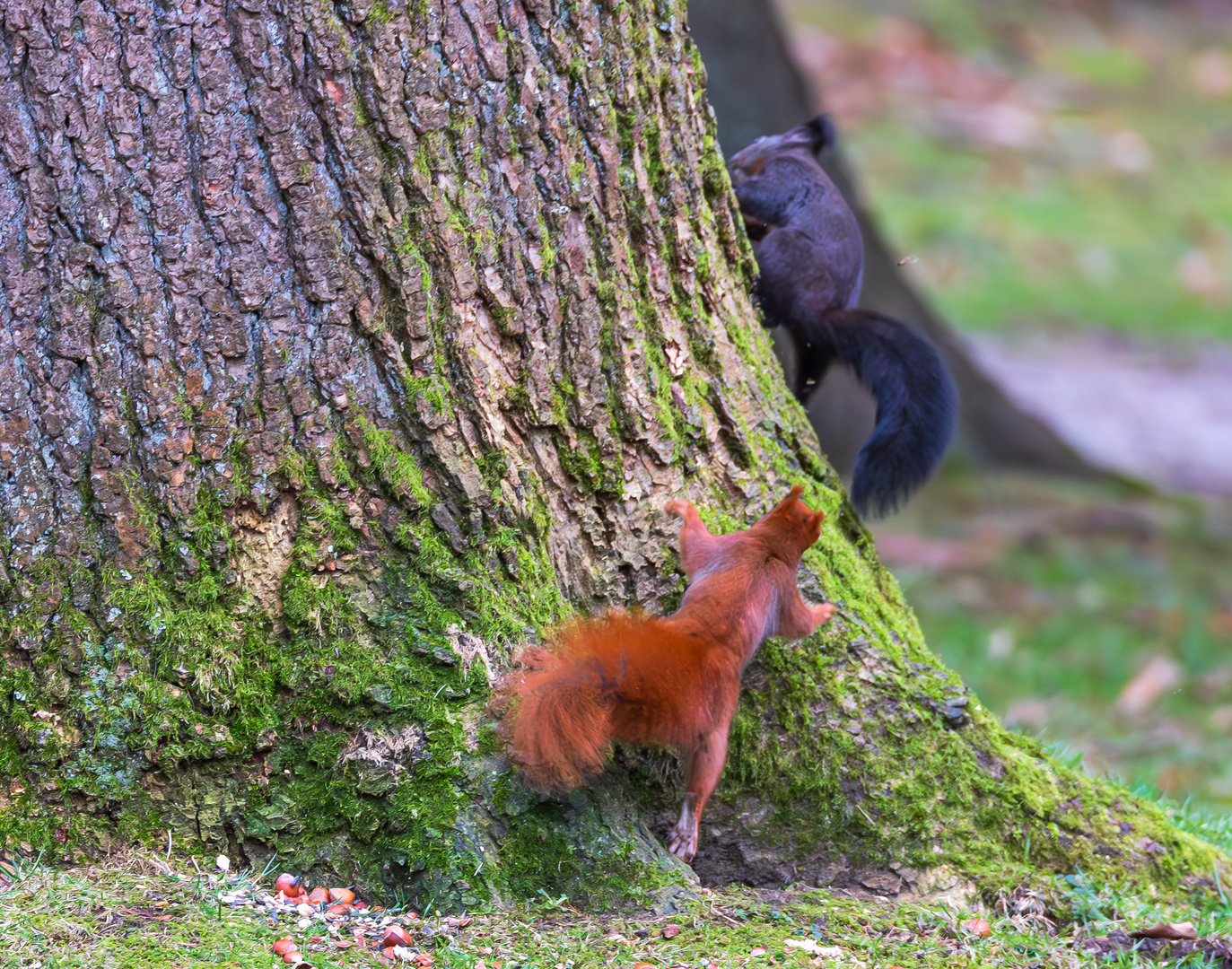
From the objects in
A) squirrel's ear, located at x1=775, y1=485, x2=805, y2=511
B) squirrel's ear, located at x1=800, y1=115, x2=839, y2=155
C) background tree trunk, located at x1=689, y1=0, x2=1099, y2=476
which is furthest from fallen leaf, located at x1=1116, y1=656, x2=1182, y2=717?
squirrel's ear, located at x1=775, y1=485, x2=805, y2=511

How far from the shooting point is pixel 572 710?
2291mm

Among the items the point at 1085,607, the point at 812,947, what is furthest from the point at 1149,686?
the point at 812,947

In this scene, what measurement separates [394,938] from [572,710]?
500 mm

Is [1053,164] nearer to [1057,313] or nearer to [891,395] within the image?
[1057,313]

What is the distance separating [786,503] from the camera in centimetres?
267

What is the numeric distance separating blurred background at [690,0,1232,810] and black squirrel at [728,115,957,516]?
0.21m

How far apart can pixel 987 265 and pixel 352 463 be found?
1181 cm

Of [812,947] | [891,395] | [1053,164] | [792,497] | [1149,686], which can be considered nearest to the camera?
[812,947]

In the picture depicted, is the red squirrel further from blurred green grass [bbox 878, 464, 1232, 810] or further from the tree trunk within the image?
blurred green grass [bbox 878, 464, 1232, 810]

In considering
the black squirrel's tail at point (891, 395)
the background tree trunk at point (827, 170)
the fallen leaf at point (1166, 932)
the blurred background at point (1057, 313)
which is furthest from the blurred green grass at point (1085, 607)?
the fallen leaf at point (1166, 932)

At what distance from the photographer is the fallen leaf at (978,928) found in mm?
→ 2559

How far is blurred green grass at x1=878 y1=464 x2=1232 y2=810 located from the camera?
5594 millimetres

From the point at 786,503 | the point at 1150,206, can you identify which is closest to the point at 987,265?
the point at 1150,206

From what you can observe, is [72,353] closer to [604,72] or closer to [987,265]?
[604,72]
